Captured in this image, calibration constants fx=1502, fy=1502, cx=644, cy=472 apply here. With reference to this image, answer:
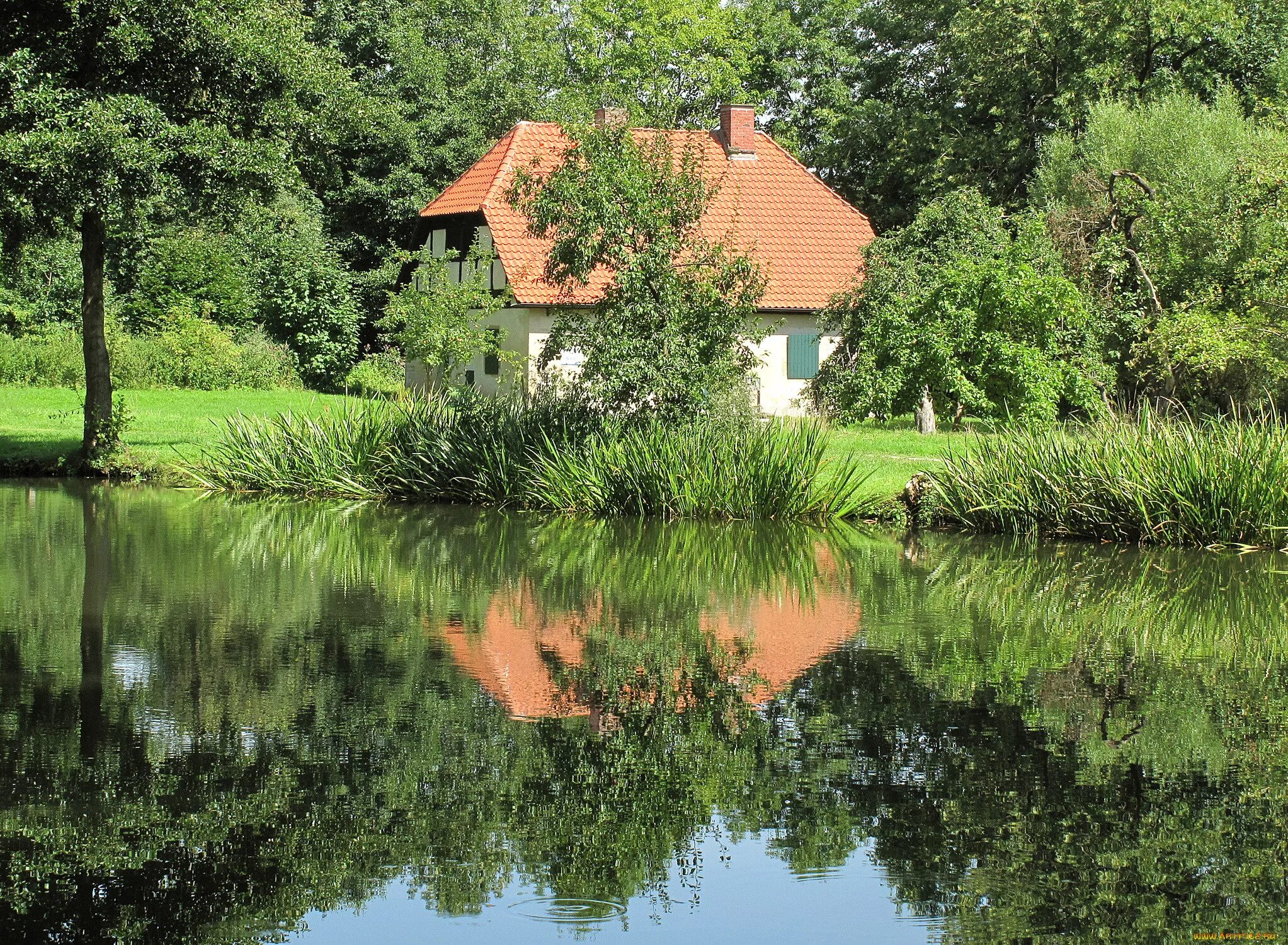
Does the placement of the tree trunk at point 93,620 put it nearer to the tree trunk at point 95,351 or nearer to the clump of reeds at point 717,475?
the tree trunk at point 95,351

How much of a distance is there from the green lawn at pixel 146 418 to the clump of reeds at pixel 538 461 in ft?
3.33

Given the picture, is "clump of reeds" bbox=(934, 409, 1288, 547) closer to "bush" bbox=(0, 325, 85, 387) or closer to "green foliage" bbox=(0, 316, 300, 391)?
"green foliage" bbox=(0, 316, 300, 391)

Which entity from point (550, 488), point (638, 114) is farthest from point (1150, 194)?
point (550, 488)

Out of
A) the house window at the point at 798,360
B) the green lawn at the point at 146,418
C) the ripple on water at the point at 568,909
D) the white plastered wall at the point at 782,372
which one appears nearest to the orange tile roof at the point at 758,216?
the white plastered wall at the point at 782,372

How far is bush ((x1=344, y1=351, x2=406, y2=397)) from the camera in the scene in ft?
111

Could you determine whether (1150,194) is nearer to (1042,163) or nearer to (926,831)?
(1042,163)

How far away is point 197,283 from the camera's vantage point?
3619 cm

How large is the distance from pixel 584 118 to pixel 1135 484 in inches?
310

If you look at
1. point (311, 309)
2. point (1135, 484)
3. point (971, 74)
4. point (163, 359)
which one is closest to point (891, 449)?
point (1135, 484)

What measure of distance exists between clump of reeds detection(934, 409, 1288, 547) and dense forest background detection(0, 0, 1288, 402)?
5.96 meters

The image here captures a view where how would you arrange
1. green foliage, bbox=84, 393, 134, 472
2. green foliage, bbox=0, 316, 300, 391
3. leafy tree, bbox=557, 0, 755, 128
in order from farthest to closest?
1. leafy tree, bbox=557, 0, 755, 128
2. green foliage, bbox=0, 316, 300, 391
3. green foliage, bbox=84, 393, 134, 472

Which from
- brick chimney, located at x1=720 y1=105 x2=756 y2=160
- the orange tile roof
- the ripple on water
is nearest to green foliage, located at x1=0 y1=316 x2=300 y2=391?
the orange tile roof

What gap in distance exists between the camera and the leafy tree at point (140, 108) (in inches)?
712

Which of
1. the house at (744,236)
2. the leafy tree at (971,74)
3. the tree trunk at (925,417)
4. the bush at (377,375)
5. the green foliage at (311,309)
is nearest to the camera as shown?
the tree trunk at (925,417)
